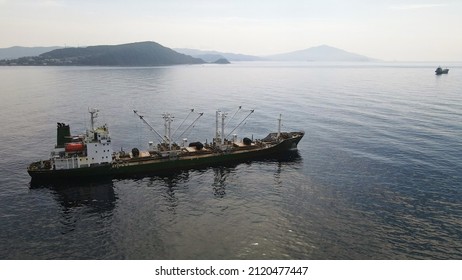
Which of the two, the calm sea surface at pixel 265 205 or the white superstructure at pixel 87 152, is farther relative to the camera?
the white superstructure at pixel 87 152

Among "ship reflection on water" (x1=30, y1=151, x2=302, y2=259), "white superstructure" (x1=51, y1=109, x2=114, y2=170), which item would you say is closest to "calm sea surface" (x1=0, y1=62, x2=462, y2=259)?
"ship reflection on water" (x1=30, y1=151, x2=302, y2=259)

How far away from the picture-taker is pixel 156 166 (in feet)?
282

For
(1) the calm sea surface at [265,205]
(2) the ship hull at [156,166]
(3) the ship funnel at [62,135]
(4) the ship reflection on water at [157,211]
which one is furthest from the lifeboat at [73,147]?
(1) the calm sea surface at [265,205]

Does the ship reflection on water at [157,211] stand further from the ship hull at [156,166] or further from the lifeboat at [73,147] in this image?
the lifeboat at [73,147]

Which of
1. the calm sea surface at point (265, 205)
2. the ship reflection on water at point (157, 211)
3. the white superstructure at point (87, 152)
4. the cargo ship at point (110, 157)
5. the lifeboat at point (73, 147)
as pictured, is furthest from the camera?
the lifeboat at point (73, 147)

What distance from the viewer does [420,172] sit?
262 feet

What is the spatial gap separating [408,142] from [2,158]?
A: 376ft

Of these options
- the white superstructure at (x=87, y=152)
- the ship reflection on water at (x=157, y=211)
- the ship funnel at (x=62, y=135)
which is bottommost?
the ship reflection on water at (x=157, y=211)

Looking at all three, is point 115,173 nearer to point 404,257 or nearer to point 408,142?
point 404,257

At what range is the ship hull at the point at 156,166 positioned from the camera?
256 feet

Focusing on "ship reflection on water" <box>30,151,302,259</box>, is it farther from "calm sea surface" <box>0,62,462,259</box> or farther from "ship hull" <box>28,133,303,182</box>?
"ship hull" <box>28,133,303,182</box>

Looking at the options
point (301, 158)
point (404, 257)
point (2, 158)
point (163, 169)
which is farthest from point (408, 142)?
point (2, 158)

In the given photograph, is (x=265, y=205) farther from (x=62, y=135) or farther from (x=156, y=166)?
(x=62, y=135)

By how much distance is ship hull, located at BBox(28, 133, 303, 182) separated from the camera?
78.0 metres
